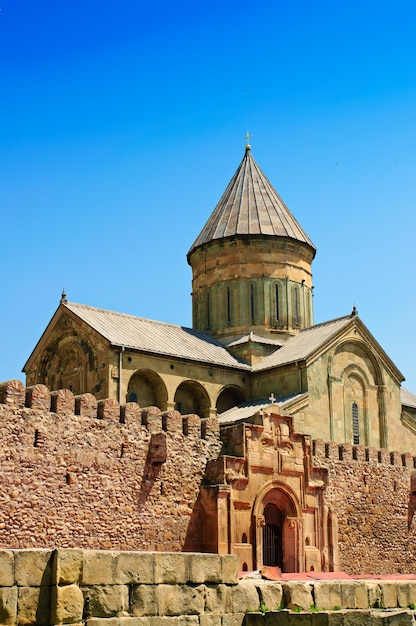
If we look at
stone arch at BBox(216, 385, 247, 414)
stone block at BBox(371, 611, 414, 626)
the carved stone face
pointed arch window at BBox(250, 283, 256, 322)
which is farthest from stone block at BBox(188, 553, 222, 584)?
pointed arch window at BBox(250, 283, 256, 322)

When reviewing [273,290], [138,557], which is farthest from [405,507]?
[138,557]

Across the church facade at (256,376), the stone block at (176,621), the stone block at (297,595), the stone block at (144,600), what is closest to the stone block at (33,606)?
the stone block at (144,600)

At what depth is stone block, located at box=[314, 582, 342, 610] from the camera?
9.89m

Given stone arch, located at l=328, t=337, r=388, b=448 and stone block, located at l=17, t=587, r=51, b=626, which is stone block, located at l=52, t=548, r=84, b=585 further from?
stone arch, located at l=328, t=337, r=388, b=448

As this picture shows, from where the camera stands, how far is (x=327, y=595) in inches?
394

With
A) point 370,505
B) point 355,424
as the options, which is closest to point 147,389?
point 355,424

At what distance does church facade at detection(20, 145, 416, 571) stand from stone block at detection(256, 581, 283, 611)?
969 cm

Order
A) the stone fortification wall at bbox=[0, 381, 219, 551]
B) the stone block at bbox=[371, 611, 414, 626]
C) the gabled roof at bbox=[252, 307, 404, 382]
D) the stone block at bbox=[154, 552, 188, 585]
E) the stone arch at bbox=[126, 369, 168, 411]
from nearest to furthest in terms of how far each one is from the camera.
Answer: the stone block at bbox=[154, 552, 188, 585]
the stone block at bbox=[371, 611, 414, 626]
the stone fortification wall at bbox=[0, 381, 219, 551]
the stone arch at bbox=[126, 369, 168, 411]
the gabled roof at bbox=[252, 307, 404, 382]

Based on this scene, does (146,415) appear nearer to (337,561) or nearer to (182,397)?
(337,561)

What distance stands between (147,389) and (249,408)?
3326 mm

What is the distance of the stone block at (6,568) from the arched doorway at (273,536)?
13515mm

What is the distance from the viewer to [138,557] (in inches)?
329

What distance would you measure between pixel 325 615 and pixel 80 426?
9.17m

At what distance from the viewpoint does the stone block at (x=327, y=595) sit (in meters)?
9.89
